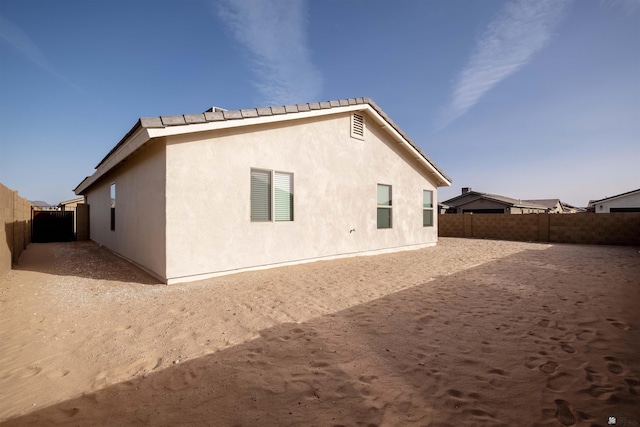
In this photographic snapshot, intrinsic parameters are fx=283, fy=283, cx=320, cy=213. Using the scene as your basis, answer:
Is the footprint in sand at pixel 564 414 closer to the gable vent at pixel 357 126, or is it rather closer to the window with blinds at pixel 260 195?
the window with blinds at pixel 260 195

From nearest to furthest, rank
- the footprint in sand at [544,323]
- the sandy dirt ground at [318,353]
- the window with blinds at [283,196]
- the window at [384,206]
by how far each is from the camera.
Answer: the sandy dirt ground at [318,353], the footprint in sand at [544,323], the window with blinds at [283,196], the window at [384,206]

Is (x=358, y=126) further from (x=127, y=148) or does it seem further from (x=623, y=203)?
(x=623, y=203)

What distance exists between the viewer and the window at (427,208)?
45.1 ft

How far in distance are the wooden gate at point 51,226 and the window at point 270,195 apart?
53.9ft

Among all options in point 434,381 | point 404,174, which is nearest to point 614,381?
point 434,381

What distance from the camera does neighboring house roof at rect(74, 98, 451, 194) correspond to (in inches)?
224

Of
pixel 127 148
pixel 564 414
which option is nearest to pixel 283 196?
pixel 127 148

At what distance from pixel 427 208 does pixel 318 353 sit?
40.1ft

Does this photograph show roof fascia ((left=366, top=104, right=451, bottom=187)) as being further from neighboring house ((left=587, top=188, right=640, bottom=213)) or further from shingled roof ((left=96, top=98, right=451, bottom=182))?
neighboring house ((left=587, top=188, right=640, bottom=213))

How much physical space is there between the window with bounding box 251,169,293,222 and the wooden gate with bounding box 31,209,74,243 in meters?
16.4

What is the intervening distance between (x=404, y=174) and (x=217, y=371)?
11.1 m

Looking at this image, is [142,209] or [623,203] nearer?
[142,209]

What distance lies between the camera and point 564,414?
2234 millimetres

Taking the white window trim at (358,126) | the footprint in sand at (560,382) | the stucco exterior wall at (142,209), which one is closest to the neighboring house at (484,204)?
the white window trim at (358,126)
